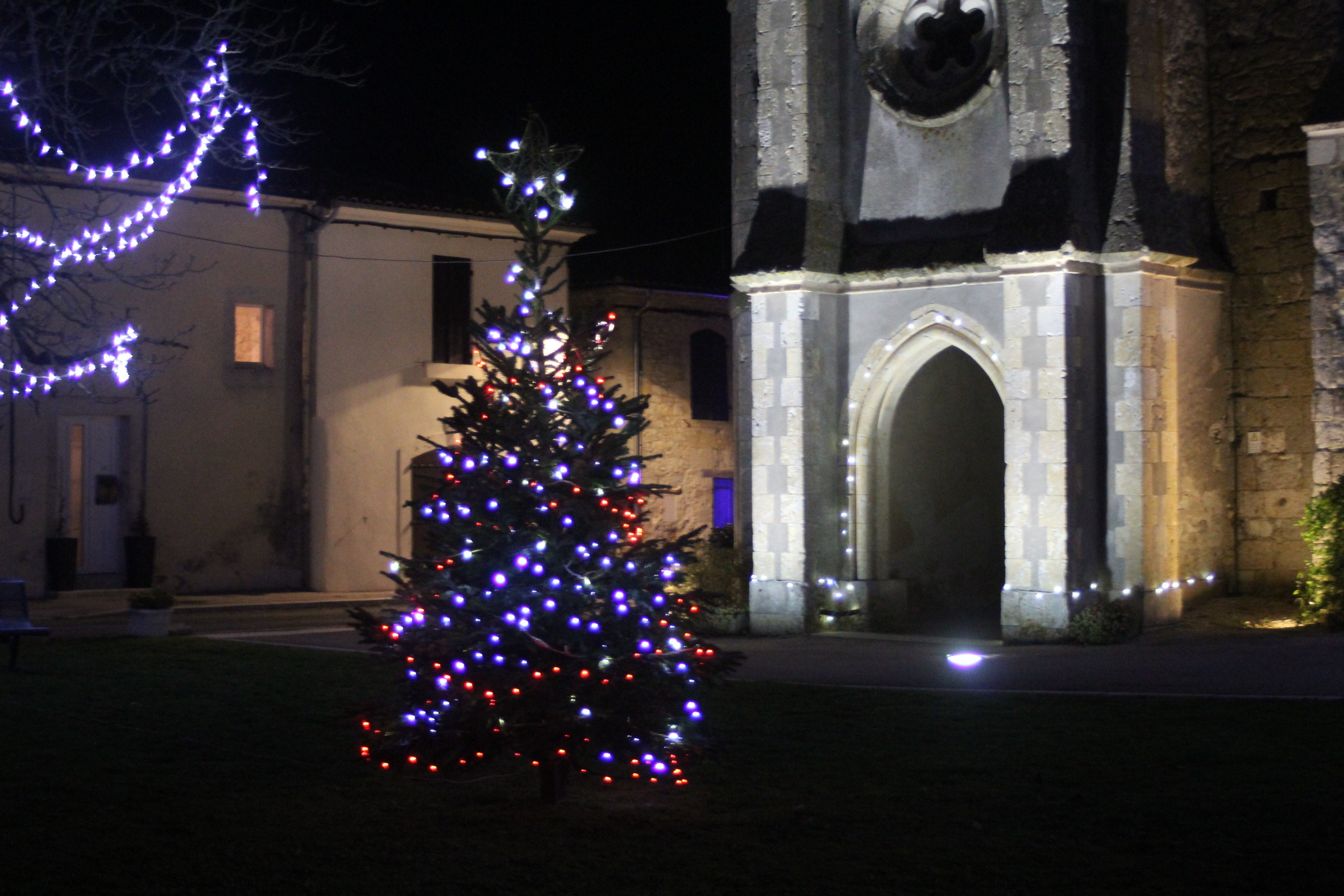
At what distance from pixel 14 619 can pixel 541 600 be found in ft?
24.5

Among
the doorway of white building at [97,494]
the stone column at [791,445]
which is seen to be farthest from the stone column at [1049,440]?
the doorway of white building at [97,494]

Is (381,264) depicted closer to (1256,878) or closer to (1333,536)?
(1333,536)

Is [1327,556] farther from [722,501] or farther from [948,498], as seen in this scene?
[722,501]

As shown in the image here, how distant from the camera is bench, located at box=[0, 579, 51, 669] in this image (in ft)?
39.9

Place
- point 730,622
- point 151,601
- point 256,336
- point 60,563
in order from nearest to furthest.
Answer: point 151,601 < point 730,622 < point 60,563 < point 256,336

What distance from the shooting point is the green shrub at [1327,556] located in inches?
534

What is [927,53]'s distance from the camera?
50.4 ft

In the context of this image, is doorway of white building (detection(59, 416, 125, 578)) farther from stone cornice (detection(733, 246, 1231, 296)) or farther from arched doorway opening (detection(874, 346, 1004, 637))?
arched doorway opening (detection(874, 346, 1004, 637))

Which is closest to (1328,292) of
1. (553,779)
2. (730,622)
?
(730,622)

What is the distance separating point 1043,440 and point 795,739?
5948 mm

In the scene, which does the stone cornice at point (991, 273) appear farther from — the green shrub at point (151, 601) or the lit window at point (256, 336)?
the lit window at point (256, 336)

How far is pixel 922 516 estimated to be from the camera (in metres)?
16.3

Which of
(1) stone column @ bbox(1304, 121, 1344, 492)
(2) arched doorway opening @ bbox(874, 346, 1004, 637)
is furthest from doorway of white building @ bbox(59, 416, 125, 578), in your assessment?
(1) stone column @ bbox(1304, 121, 1344, 492)

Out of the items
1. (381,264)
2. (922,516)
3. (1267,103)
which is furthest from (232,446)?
(1267,103)
